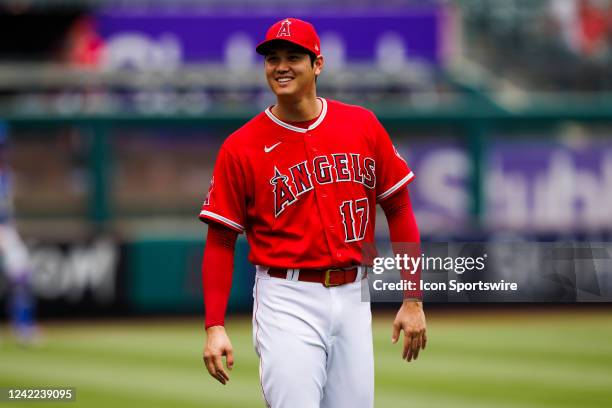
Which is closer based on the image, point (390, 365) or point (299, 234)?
point (299, 234)

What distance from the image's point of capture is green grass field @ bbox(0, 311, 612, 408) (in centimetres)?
726

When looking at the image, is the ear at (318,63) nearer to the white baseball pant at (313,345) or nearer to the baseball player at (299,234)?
the baseball player at (299,234)

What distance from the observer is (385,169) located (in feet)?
13.3

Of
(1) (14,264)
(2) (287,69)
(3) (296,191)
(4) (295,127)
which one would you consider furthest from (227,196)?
(1) (14,264)

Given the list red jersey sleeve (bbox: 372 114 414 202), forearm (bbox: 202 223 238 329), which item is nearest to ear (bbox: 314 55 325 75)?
red jersey sleeve (bbox: 372 114 414 202)

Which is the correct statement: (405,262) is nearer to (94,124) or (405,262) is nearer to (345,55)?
(94,124)

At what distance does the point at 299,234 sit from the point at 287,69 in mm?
570

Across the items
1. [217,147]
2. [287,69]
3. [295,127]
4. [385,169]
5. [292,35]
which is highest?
[217,147]

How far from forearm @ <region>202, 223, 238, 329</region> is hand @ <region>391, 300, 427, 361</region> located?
0.61m

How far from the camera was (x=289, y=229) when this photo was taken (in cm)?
387

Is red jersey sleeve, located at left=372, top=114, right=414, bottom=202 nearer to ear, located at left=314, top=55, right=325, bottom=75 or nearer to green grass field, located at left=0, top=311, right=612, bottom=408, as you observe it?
ear, located at left=314, top=55, right=325, bottom=75

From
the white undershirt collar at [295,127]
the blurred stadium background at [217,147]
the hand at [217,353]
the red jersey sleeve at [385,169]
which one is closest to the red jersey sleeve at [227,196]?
the white undershirt collar at [295,127]

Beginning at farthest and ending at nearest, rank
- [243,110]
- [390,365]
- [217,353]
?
[243,110], [390,365], [217,353]

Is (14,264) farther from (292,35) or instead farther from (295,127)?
(292,35)
